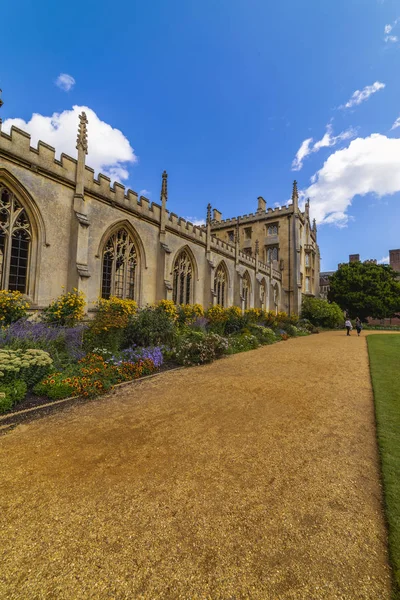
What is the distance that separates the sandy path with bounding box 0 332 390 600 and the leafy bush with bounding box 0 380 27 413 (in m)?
0.72

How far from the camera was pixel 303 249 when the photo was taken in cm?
3409

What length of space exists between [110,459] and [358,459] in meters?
3.09

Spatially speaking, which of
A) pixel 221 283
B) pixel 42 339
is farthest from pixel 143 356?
pixel 221 283

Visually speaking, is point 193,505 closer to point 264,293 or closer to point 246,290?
point 246,290

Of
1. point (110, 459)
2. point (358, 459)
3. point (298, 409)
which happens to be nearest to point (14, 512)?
point (110, 459)

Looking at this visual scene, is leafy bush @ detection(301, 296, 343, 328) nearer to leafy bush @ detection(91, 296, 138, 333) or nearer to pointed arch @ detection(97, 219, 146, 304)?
pointed arch @ detection(97, 219, 146, 304)

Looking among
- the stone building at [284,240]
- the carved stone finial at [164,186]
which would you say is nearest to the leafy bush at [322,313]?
the stone building at [284,240]

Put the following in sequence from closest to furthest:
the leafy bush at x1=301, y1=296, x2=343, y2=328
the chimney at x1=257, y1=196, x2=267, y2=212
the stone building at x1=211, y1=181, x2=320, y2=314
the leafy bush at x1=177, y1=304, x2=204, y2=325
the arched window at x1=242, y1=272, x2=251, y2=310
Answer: the leafy bush at x1=177, y1=304, x2=204, y2=325
the arched window at x1=242, y1=272, x2=251, y2=310
the leafy bush at x1=301, y1=296, x2=343, y2=328
the stone building at x1=211, y1=181, x2=320, y2=314
the chimney at x1=257, y1=196, x2=267, y2=212

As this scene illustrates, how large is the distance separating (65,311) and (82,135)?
782cm

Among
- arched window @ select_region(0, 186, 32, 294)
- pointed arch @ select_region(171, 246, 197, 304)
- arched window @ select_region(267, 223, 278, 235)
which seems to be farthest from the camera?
arched window @ select_region(267, 223, 278, 235)

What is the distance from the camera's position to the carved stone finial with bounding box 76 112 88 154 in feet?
35.6

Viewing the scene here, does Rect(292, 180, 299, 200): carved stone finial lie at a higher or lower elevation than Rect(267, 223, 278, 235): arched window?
higher

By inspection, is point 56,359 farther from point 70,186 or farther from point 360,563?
point 70,186

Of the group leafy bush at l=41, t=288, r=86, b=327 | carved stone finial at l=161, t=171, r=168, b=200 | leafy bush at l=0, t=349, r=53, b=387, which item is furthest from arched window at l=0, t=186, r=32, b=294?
carved stone finial at l=161, t=171, r=168, b=200
